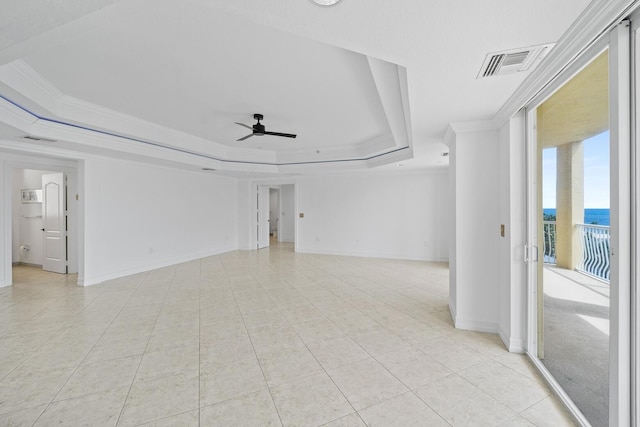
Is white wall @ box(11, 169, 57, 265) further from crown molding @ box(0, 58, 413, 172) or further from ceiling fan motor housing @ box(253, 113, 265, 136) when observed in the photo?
ceiling fan motor housing @ box(253, 113, 265, 136)

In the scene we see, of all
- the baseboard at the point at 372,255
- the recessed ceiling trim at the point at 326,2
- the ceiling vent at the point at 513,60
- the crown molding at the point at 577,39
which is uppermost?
the ceiling vent at the point at 513,60

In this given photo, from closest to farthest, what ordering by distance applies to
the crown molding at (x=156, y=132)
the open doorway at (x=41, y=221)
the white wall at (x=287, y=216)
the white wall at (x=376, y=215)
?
the crown molding at (x=156, y=132) < the open doorway at (x=41, y=221) < the white wall at (x=376, y=215) < the white wall at (x=287, y=216)

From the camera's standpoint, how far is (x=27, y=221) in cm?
671

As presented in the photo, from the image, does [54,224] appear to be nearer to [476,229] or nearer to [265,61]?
[265,61]

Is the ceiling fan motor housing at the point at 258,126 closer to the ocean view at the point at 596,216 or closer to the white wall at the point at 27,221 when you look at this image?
the ocean view at the point at 596,216

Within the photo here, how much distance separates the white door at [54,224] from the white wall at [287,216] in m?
6.59

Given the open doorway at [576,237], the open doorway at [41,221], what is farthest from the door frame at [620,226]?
the open doorway at [41,221]

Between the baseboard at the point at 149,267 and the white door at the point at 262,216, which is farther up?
Result: the white door at the point at 262,216

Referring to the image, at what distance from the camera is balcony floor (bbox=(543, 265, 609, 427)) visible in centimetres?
202

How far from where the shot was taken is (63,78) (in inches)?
121

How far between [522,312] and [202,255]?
23.7ft

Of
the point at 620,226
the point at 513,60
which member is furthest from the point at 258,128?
the point at 620,226

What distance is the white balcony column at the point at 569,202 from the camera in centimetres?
212

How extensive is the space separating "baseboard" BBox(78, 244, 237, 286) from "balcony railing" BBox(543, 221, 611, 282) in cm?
673
